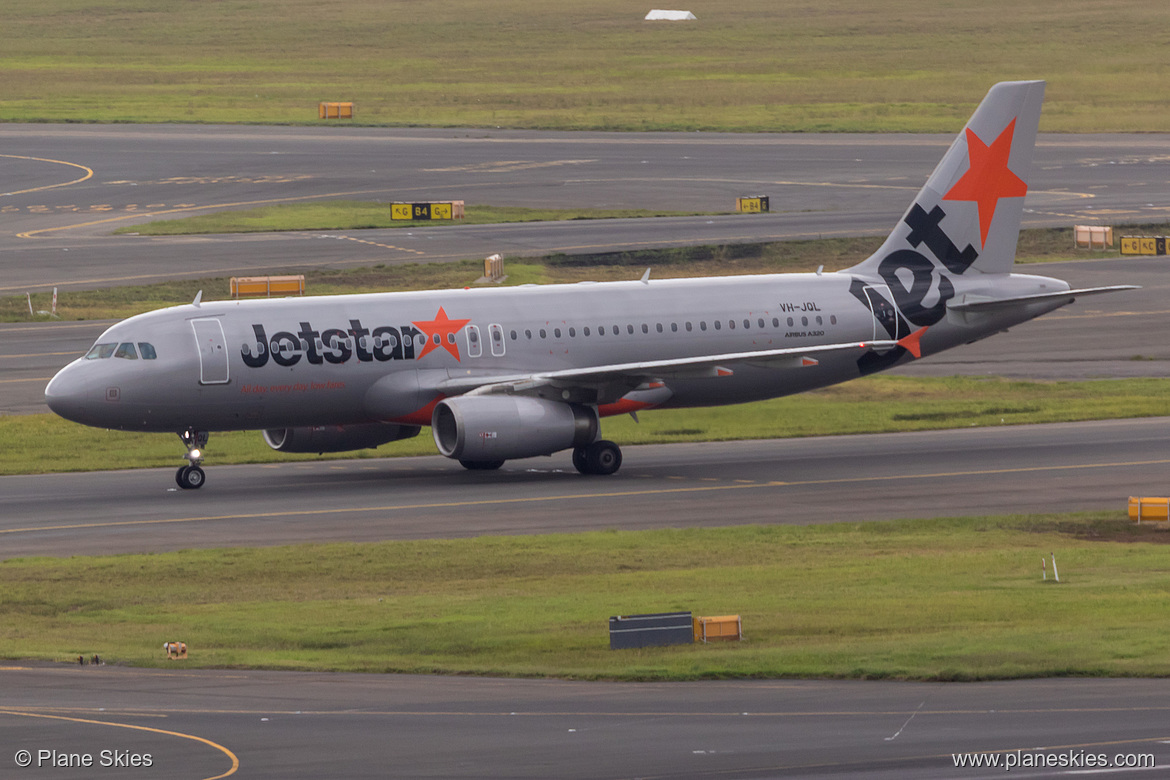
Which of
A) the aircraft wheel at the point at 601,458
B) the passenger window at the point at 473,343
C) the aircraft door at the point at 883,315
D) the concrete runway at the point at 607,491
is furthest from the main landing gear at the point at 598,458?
the aircraft door at the point at 883,315

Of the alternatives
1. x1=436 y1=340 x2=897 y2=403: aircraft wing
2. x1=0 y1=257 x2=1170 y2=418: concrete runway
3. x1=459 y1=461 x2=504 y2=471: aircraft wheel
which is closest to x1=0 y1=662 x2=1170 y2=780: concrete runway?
x1=436 y1=340 x2=897 y2=403: aircraft wing

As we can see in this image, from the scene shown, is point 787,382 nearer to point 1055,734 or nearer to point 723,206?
point 1055,734

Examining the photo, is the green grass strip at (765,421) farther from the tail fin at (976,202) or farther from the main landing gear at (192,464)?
the tail fin at (976,202)

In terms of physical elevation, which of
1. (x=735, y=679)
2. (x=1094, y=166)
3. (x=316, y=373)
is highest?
(x=1094, y=166)

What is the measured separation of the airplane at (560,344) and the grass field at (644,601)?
27.8ft

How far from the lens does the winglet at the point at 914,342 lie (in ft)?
174

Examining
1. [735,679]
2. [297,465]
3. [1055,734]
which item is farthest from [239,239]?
[1055,734]

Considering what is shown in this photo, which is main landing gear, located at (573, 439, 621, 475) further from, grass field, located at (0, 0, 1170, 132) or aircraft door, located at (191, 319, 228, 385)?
grass field, located at (0, 0, 1170, 132)

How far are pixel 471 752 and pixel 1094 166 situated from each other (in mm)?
97489

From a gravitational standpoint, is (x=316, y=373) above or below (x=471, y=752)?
above

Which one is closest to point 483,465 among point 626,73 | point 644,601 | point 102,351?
point 102,351

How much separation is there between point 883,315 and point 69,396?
23030 mm

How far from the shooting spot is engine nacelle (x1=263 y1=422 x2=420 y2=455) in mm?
A: 49844

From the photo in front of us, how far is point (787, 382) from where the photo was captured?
52.2 metres
